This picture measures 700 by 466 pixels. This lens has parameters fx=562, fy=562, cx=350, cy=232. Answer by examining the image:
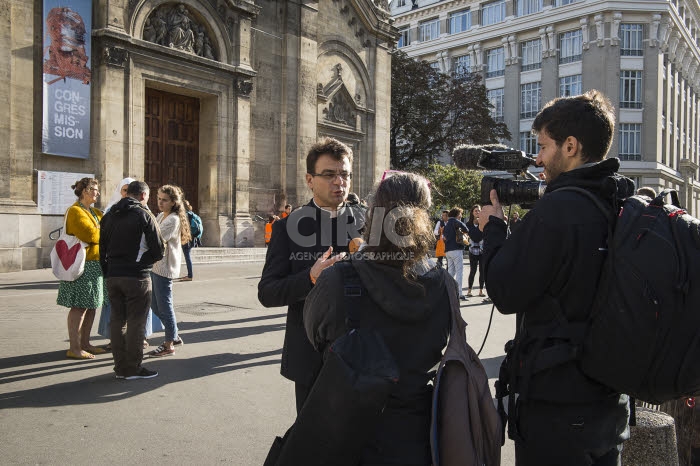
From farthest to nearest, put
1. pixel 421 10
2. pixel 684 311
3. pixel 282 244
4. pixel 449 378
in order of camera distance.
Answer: pixel 421 10 < pixel 282 244 < pixel 449 378 < pixel 684 311

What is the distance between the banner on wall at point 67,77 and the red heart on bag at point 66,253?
32.2 feet

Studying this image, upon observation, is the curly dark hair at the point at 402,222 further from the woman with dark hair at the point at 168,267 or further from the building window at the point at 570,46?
the building window at the point at 570,46

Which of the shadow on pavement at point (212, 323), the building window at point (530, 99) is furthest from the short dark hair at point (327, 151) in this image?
the building window at point (530, 99)

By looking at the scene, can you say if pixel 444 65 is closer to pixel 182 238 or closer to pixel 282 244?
pixel 182 238

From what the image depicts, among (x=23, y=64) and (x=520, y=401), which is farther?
(x=23, y=64)

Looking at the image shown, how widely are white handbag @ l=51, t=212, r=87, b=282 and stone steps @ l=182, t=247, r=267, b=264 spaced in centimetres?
1034

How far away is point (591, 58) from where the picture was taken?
152 feet

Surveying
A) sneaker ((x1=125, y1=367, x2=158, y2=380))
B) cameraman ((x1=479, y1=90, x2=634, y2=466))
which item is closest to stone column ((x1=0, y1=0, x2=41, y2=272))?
sneaker ((x1=125, y1=367, x2=158, y2=380))

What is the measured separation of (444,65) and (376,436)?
57.9 meters

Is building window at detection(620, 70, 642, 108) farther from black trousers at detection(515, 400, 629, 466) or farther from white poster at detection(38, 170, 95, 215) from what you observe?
black trousers at detection(515, 400, 629, 466)

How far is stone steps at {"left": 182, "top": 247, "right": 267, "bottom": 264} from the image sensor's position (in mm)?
17531

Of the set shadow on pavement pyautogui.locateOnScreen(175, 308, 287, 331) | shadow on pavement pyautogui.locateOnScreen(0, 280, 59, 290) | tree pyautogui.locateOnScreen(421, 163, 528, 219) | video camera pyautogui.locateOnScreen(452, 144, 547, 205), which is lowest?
shadow on pavement pyautogui.locateOnScreen(175, 308, 287, 331)

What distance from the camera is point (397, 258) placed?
207 cm

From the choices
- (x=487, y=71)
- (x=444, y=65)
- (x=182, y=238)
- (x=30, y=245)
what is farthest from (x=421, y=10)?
(x=182, y=238)
